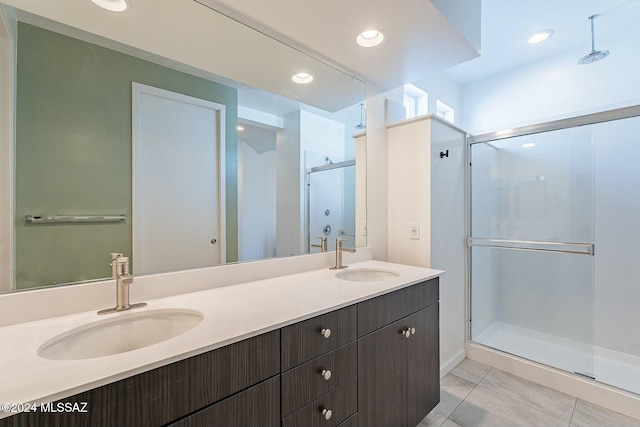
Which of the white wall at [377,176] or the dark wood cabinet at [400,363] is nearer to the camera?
the dark wood cabinet at [400,363]

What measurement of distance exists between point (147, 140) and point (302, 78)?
998 millimetres

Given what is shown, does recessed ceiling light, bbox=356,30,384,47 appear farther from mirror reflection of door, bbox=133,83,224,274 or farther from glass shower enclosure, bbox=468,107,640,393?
glass shower enclosure, bbox=468,107,640,393

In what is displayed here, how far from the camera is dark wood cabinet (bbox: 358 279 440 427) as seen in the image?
1.20 metres

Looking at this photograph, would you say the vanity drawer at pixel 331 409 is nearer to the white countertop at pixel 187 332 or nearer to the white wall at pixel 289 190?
the white countertop at pixel 187 332

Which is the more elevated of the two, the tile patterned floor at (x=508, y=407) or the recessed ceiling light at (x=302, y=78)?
the recessed ceiling light at (x=302, y=78)

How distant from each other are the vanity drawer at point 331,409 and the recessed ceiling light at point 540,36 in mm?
3097

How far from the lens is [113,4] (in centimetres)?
109

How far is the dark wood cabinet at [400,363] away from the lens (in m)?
1.20

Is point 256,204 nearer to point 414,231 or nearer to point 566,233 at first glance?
point 414,231

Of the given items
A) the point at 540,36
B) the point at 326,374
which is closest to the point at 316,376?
the point at 326,374

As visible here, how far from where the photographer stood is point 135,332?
3.12ft

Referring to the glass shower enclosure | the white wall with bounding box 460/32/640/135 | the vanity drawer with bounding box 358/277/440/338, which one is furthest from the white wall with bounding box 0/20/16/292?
the white wall with bounding box 460/32/640/135

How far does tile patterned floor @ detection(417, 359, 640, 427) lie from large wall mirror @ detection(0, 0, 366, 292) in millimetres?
1456

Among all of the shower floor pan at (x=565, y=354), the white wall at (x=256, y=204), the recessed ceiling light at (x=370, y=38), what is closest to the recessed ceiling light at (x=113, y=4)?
the white wall at (x=256, y=204)
